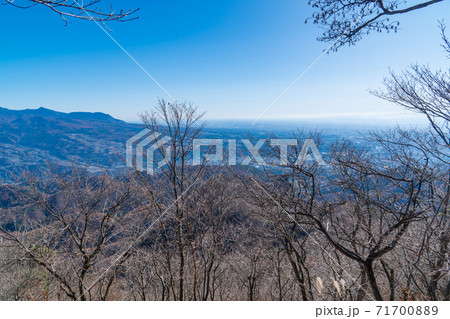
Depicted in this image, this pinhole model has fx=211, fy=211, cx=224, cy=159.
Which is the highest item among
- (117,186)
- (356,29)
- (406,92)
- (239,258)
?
(356,29)

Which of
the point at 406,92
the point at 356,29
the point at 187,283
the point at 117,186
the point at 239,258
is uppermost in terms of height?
the point at 356,29

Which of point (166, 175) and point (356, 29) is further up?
point (356, 29)

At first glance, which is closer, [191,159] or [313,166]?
[313,166]

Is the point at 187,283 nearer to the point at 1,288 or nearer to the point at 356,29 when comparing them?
the point at 1,288

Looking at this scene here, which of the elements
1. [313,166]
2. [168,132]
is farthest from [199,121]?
[313,166]

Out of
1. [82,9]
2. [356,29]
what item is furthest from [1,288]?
[356,29]
